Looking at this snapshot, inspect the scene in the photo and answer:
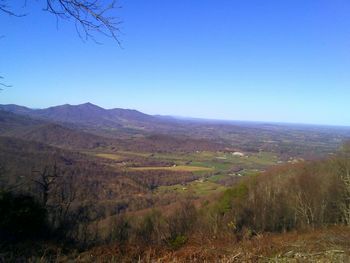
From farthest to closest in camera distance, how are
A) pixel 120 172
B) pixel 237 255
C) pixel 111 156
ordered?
pixel 111 156 < pixel 120 172 < pixel 237 255

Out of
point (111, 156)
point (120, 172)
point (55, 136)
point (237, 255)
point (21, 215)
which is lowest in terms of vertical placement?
point (111, 156)

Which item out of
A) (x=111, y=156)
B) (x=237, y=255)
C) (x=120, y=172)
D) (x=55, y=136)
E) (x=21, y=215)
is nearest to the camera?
(x=237, y=255)

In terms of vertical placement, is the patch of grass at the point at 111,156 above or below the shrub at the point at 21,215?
below

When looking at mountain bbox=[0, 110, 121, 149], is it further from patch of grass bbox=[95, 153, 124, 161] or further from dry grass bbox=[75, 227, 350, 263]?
dry grass bbox=[75, 227, 350, 263]

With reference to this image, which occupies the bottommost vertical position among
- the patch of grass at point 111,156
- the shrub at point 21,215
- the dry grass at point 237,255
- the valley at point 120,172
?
the patch of grass at point 111,156

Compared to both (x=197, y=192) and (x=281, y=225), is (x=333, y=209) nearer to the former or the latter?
(x=281, y=225)

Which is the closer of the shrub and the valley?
the shrub

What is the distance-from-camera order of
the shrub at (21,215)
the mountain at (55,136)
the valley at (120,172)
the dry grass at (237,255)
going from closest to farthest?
the dry grass at (237,255) < the shrub at (21,215) < the valley at (120,172) < the mountain at (55,136)

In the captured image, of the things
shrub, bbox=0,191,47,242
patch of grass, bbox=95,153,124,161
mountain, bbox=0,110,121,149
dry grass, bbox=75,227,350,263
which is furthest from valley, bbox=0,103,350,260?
dry grass, bbox=75,227,350,263

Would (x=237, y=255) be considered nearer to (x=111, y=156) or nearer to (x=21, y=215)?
(x=21, y=215)

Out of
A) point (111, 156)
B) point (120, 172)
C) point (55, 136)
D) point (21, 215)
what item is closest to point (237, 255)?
point (21, 215)

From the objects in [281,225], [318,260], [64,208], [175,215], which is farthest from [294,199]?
[318,260]

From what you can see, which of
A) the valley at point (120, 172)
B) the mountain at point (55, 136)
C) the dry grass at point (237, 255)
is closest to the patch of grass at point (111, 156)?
the valley at point (120, 172)

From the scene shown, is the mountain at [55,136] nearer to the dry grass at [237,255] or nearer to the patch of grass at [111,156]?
the patch of grass at [111,156]
